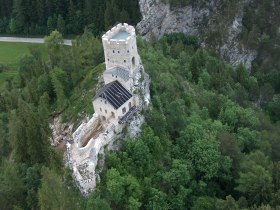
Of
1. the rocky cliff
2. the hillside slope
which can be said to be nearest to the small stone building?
the hillside slope

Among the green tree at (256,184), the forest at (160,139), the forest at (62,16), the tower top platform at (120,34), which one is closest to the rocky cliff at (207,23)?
the forest at (62,16)

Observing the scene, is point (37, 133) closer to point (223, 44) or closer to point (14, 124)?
point (14, 124)

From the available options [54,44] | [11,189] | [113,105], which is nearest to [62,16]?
[54,44]

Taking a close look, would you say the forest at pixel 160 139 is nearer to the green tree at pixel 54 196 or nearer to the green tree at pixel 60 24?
the green tree at pixel 54 196

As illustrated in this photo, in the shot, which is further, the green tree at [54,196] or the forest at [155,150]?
the forest at [155,150]

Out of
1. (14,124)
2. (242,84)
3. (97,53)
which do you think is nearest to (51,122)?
(14,124)
